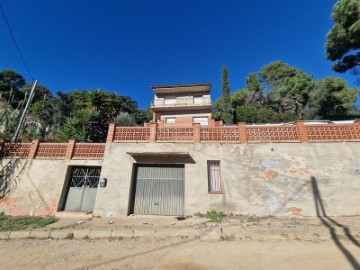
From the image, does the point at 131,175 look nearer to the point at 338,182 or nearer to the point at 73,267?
the point at 73,267

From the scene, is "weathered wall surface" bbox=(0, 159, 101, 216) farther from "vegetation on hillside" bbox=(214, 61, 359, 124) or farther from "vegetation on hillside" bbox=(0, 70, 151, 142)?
"vegetation on hillside" bbox=(214, 61, 359, 124)

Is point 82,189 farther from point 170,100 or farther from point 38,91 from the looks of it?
point 38,91

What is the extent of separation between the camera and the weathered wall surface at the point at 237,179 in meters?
8.15

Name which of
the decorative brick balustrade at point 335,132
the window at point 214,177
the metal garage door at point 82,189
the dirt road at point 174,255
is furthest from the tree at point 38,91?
the decorative brick balustrade at point 335,132

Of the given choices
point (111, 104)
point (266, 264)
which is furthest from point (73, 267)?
point (111, 104)

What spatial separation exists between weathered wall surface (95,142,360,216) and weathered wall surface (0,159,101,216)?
96.9 inches

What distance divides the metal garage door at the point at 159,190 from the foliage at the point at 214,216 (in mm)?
1407

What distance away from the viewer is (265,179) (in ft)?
28.2

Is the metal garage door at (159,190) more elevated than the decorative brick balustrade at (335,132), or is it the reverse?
the decorative brick balustrade at (335,132)

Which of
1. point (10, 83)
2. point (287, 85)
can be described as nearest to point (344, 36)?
point (287, 85)

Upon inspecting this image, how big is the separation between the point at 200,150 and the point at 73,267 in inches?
262

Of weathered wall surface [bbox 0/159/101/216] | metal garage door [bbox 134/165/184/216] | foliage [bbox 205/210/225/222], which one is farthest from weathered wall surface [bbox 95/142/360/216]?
weathered wall surface [bbox 0/159/101/216]

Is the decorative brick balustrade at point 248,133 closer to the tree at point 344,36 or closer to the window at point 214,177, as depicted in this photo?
the window at point 214,177

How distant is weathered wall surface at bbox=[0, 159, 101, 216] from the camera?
9414mm
